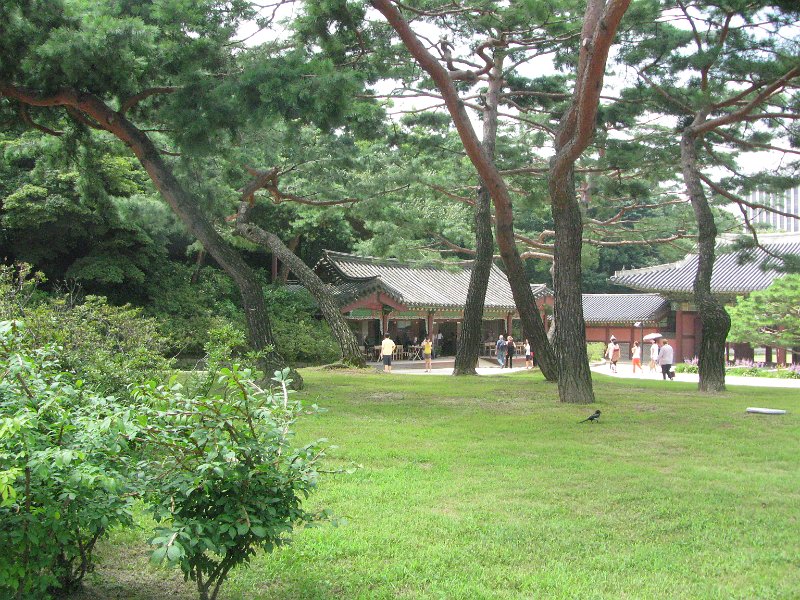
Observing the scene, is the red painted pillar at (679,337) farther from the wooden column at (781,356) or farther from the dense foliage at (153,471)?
the dense foliage at (153,471)

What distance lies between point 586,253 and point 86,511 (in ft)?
68.6

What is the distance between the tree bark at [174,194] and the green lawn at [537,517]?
3.35 metres

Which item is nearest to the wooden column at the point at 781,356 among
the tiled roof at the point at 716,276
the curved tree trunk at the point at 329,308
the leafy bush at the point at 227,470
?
the tiled roof at the point at 716,276

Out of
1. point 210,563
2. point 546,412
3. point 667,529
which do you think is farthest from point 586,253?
point 210,563

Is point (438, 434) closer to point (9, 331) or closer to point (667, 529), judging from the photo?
point (667, 529)

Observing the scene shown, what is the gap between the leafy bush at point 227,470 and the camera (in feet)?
9.68

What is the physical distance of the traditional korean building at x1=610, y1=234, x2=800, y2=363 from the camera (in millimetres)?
27453

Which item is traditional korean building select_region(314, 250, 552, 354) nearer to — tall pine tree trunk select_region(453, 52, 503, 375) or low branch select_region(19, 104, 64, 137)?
tall pine tree trunk select_region(453, 52, 503, 375)

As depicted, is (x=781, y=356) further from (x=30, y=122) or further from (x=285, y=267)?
(x=30, y=122)

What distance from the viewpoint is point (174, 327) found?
857 inches

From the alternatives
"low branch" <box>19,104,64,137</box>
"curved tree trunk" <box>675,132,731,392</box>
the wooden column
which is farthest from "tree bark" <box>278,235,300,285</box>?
the wooden column

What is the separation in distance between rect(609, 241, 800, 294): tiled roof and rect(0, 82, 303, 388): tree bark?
19.7m

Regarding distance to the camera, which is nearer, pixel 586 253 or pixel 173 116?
pixel 173 116

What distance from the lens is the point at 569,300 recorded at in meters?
10.9
